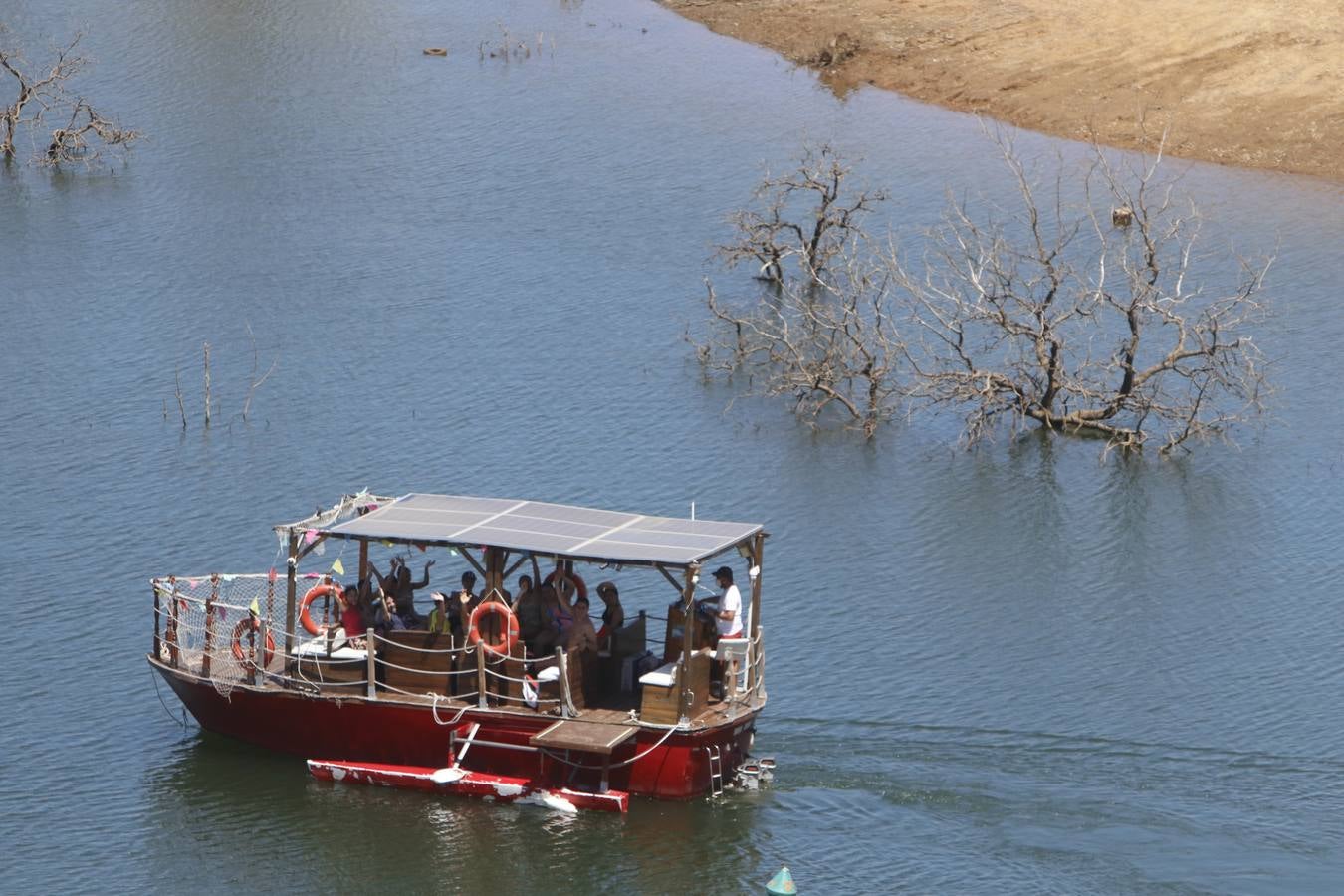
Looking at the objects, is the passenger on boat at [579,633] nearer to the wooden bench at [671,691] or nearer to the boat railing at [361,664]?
the boat railing at [361,664]

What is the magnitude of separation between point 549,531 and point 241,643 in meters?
5.40

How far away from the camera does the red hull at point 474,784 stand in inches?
1271

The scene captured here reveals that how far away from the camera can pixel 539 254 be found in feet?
202

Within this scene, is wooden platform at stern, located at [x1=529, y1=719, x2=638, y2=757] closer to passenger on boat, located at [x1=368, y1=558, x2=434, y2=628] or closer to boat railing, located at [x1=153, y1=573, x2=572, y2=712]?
boat railing, located at [x1=153, y1=573, x2=572, y2=712]

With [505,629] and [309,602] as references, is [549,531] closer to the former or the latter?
[505,629]

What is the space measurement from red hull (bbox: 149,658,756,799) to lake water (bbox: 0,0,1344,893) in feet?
1.75

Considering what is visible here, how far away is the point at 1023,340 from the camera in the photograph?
5416 centimetres

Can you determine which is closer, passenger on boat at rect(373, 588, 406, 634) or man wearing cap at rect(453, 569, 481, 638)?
man wearing cap at rect(453, 569, 481, 638)

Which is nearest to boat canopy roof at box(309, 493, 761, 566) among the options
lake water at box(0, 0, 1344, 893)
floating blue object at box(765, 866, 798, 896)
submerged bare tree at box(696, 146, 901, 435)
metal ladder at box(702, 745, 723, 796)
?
metal ladder at box(702, 745, 723, 796)

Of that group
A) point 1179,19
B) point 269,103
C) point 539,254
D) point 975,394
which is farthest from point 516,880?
point 1179,19

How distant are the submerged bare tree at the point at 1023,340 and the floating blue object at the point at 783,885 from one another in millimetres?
22279

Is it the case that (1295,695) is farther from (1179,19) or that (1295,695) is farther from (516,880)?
(1179,19)

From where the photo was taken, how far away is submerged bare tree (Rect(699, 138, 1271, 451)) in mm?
50406

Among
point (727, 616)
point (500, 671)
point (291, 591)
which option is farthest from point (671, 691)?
point (291, 591)
